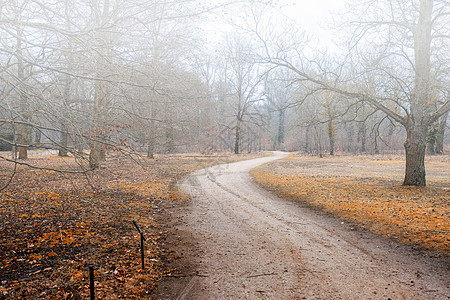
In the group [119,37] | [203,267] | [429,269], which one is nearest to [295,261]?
[203,267]

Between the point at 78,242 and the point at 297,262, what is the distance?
3782 millimetres

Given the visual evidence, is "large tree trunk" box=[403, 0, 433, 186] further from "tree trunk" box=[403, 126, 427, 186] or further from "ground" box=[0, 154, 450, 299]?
"ground" box=[0, 154, 450, 299]

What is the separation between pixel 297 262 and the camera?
14.9 feet

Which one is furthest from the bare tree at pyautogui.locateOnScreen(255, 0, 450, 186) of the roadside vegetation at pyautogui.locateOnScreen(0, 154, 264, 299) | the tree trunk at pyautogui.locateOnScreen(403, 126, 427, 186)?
the roadside vegetation at pyautogui.locateOnScreen(0, 154, 264, 299)

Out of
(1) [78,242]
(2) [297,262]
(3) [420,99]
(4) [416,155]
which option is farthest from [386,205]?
(1) [78,242]

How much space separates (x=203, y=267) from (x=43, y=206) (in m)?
4.96

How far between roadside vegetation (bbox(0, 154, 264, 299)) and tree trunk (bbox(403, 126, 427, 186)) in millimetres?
8511

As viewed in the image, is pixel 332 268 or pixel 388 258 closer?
pixel 332 268

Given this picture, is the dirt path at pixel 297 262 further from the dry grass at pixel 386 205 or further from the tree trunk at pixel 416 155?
the tree trunk at pixel 416 155

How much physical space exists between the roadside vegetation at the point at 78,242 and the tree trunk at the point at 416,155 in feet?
27.9

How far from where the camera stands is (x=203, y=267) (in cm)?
438

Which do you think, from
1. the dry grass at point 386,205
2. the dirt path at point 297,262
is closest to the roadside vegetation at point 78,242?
the dirt path at point 297,262

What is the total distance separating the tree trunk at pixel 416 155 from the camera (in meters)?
10.1

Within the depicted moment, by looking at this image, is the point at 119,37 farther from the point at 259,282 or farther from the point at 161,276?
the point at 259,282
